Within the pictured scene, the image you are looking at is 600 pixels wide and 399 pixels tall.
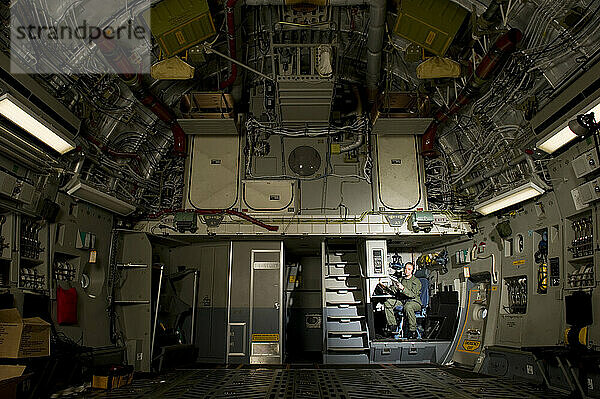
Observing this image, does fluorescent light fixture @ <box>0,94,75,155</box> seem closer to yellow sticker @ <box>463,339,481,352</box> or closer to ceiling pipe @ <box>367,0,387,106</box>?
ceiling pipe @ <box>367,0,387,106</box>

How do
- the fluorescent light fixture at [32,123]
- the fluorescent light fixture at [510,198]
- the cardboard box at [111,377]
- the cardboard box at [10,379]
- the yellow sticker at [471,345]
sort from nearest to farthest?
the cardboard box at [10,379]
the fluorescent light fixture at [32,123]
the cardboard box at [111,377]
the fluorescent light fixture at [510,198]
the yellow sticker at [471,345]

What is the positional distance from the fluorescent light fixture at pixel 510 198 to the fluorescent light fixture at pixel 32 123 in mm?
6203

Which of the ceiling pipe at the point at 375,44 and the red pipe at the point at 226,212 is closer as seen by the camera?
the ceiling pipe at the point at 375,44

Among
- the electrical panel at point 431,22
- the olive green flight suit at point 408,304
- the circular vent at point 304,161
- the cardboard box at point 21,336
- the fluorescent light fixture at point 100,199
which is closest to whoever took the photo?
the cardboard box at point 21,336

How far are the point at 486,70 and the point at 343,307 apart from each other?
5249 millimetres

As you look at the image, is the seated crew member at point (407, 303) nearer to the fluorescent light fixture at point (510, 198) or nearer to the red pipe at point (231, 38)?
the fluorescent light fixture at point (510, 198)

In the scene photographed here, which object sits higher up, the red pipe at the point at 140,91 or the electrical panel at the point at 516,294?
the red pipe at the point at 140,91

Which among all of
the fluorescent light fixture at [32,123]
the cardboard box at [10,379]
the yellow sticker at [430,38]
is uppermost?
the yellow sticker at [430,38]

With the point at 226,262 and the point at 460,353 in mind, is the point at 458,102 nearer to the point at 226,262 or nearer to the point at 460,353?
the point at 460,353

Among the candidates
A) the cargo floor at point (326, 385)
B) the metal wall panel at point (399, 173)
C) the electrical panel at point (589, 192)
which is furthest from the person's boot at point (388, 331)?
the electrical panel at point (589, 192)

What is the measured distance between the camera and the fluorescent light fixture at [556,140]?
538 cm

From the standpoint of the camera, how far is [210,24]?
22.3 ft

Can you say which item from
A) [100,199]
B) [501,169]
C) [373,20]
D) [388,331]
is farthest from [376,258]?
[100,199]

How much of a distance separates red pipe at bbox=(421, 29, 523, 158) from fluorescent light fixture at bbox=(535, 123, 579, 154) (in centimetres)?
118
